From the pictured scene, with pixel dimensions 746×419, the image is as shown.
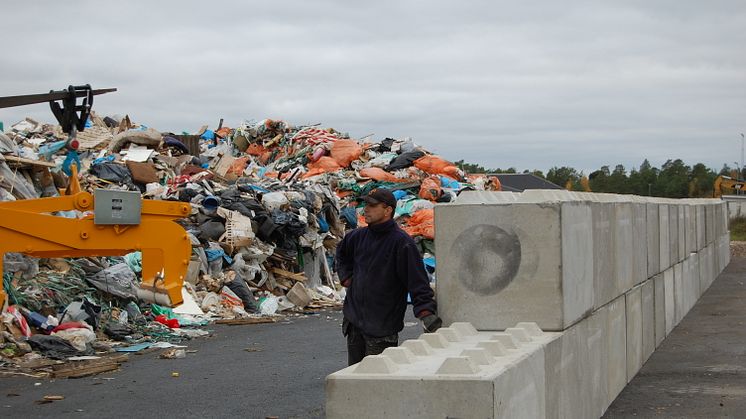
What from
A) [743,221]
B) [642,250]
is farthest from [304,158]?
[743,221]

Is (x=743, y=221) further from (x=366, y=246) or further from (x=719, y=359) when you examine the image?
(x=366, y=246)

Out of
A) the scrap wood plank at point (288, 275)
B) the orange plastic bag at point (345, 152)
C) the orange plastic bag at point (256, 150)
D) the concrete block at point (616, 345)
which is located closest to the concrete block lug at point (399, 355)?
the concrete block at point (616, 345)

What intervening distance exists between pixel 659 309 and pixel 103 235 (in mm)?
6635

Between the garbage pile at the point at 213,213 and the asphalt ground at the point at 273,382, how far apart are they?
1524 mm

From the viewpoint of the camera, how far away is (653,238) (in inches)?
445

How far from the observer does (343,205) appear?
82.7ft

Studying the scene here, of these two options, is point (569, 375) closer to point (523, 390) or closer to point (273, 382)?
point (523, 390)

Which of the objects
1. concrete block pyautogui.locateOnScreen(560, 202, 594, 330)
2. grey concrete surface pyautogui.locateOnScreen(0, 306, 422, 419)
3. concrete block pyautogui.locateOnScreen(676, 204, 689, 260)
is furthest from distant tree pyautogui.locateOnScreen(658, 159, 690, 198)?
concrete block pyautogui.locateOnScreen(560, 202, 594, 330)

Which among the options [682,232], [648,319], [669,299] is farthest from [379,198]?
[682,232]

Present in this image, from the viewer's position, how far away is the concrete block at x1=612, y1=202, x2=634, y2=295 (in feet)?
27.3

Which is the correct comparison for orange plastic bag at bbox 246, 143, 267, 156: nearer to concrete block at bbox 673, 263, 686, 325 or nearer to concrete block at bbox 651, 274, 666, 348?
concrete block at bbox 673, 263, 686, 325

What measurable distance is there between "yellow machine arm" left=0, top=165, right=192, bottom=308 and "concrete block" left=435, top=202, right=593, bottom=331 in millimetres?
3157

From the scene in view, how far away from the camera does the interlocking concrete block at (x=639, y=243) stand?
9.56 meters

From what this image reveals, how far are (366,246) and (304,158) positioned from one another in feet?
76.2
